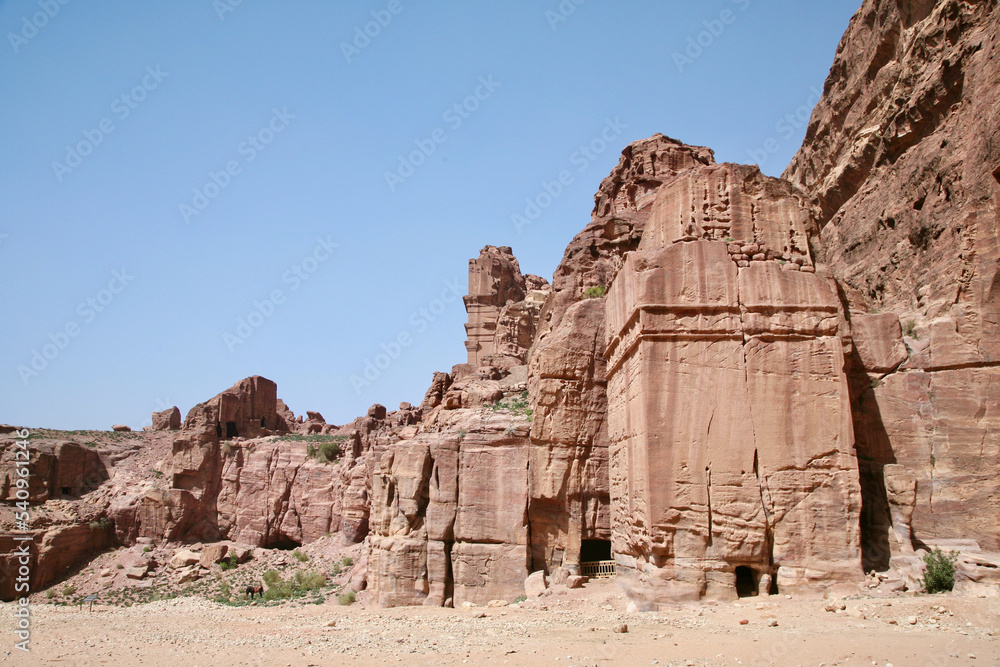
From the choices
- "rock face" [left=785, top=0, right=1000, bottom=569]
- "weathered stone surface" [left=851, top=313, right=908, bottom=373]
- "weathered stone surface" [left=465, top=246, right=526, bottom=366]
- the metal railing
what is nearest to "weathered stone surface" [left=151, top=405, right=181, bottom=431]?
"weathered stone surface" [left=465, top=246, right=526, bottom=366]

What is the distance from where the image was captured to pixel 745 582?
14195mm

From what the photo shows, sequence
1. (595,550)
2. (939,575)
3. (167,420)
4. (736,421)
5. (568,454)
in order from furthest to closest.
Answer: (167,420), (595,550), (568,454), (736,421), (939,575)

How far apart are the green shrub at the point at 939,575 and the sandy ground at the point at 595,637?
0.84 m

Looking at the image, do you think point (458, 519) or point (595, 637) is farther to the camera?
point (458, 519)

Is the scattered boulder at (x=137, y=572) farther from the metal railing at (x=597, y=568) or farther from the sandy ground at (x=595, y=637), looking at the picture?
the metal railing at (x=597, y=568)

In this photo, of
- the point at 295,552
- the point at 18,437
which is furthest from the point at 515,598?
the point at 18,437

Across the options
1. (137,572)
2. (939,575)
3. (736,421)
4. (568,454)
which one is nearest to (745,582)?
(736,421)

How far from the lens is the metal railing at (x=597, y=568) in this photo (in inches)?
710

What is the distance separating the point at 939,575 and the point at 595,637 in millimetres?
6568

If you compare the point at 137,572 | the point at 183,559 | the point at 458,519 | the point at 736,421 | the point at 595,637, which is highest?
the point at 736,421

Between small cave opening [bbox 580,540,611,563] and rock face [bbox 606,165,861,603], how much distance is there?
3.93 m

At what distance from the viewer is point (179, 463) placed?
1610 inches

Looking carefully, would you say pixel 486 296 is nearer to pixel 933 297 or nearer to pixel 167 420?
pixel 167 420

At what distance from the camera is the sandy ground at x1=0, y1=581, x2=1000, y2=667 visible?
388 inches
